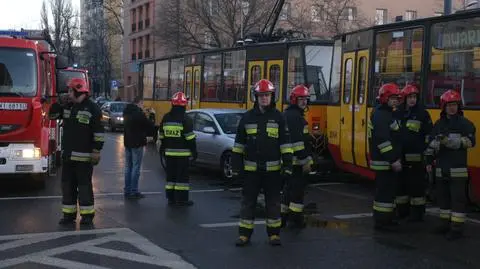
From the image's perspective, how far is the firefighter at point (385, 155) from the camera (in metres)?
8.41

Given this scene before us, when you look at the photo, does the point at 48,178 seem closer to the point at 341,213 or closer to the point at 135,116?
the point at 135,116

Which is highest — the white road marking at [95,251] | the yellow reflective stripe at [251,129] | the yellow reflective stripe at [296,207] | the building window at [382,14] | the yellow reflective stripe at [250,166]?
the building window at [382,14]

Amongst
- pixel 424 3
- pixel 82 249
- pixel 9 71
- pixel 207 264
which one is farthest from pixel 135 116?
pixel 424 3

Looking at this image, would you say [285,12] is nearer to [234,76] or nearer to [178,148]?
[234,76]

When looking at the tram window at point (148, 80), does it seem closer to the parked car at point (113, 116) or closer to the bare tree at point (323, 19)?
the parked car at point (113, 116)

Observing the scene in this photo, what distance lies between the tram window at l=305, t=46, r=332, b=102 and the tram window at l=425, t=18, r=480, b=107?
504 centimetres

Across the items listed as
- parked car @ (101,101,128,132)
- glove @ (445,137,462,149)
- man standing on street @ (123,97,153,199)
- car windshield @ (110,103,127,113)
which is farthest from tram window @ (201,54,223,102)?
car windshield @ (110,103,127,113)

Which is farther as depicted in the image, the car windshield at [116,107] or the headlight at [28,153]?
the car windshield at [116,107]

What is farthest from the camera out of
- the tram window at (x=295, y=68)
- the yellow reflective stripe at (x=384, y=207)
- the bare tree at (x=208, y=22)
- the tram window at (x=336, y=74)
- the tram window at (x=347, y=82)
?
the bare tree at (x=208, y=22)

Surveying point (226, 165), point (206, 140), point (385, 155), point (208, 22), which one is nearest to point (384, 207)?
point (385, 155)

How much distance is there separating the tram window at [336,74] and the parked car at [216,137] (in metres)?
2.16

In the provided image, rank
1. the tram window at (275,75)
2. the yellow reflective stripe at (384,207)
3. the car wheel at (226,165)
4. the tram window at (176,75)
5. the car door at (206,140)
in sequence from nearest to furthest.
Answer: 1. the yellow reflective stripe at (384,207)
2. the car wheel at (226,165)
3. the car door at (206,140)
4. the tram window at (275,75)
5. the tram window at (176,75)

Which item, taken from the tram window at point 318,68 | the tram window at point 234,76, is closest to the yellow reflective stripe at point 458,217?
the tram window at point 318,68

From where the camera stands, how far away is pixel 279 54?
1630 cm
